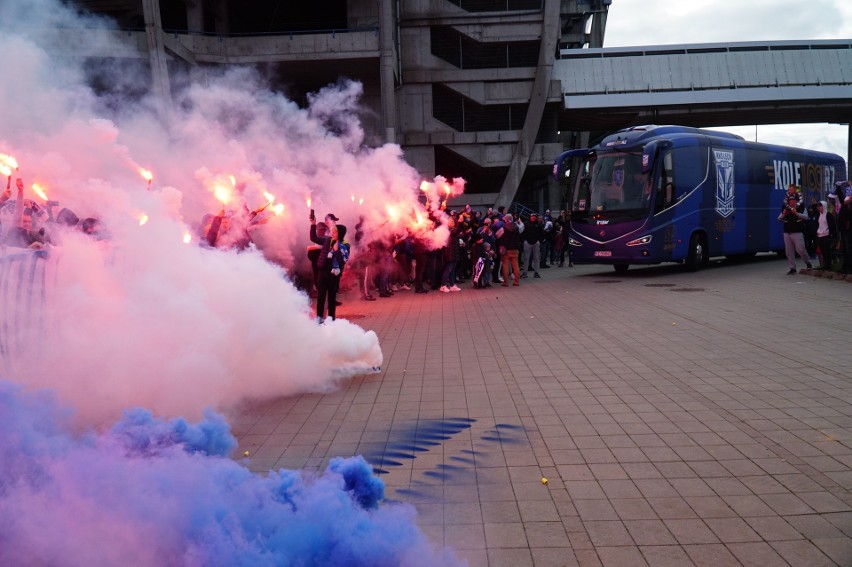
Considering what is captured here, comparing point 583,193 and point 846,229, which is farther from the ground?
point 583,193

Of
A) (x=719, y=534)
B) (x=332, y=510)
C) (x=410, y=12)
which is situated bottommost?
(x=719, y=534)

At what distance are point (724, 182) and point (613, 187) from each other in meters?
3.91

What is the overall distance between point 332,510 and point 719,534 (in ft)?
7.00

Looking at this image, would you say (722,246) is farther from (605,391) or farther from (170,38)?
(170,38)

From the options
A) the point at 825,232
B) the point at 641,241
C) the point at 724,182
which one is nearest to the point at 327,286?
the point at 641,241

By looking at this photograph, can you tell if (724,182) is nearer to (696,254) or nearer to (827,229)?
(696,254)

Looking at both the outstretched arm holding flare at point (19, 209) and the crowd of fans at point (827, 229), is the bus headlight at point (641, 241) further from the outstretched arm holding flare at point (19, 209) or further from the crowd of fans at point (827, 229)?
the outstretched arm holding flare at point (19, 209)

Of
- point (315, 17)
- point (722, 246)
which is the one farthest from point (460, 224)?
point (315, 17)

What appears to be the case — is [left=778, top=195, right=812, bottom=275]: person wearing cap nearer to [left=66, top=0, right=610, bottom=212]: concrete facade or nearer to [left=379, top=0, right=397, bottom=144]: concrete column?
[left=379, top=0, right=397, bottom=144]: concrete column

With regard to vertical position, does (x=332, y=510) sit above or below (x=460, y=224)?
below

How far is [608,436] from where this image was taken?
4.99 meters

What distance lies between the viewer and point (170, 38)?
23.0 metres

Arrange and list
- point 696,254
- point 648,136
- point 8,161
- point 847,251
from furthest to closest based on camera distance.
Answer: point 696,254, point 648,136, point 847,251, point 8,161

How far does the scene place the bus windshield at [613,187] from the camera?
640 inches
